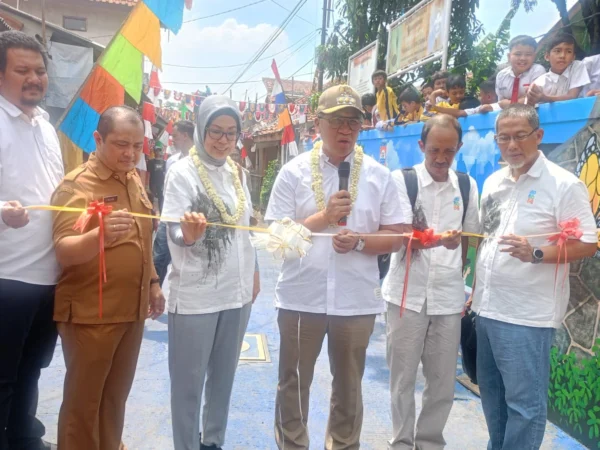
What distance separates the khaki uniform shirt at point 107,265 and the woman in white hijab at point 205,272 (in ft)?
0.60

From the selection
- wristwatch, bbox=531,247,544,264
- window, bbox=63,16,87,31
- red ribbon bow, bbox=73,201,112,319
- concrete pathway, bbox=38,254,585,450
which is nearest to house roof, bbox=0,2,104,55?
concrete pathway, bbox=38,254,585,450

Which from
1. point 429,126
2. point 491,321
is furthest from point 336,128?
point 491,321

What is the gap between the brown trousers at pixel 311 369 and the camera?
253 cm

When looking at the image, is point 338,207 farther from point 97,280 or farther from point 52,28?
point 52,28

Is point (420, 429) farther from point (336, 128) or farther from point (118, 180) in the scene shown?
point (118, 180)

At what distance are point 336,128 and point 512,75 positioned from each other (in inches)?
126

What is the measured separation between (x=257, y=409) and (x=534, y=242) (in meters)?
2.17

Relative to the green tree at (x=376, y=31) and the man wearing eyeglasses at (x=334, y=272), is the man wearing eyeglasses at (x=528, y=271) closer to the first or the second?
the man wearing eyeglasses at (x=334, y=272)

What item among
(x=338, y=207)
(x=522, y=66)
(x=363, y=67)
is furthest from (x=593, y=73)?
(x=363, y=67)

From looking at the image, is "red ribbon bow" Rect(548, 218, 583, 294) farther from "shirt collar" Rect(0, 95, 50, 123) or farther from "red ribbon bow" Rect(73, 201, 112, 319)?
A: "shirt collar" Rect(0, 95, 50, 123)

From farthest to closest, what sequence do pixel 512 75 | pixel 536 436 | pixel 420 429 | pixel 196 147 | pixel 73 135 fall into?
pixel 512 75, pixel 73 135, pixel 420 429, pixel 196 147, pixel 536 436

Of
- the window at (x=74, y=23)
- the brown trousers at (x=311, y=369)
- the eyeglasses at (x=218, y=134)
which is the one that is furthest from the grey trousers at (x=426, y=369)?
the window at (x=74, y=23)

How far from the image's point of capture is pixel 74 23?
22.8 m

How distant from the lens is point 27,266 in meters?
2.27
